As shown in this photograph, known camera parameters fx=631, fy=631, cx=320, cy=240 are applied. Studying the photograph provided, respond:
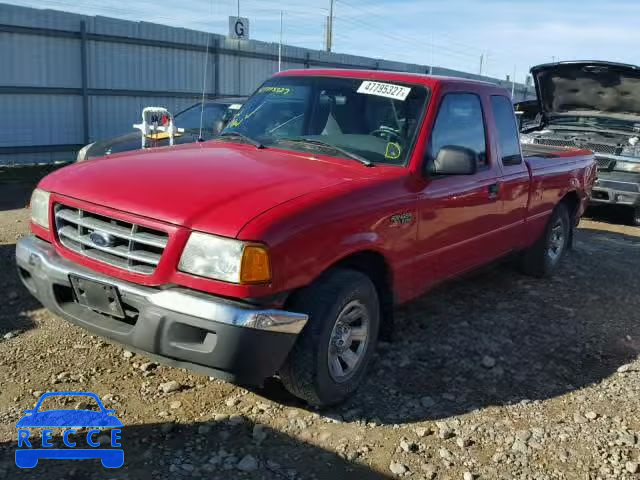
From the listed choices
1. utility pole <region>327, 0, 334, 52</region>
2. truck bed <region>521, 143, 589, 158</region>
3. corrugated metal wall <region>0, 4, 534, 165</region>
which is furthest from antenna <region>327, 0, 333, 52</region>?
truck bed <region>521, 143, 589, 158</region>

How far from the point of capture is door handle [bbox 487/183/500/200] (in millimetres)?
4762

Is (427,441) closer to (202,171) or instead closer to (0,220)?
(202,171)

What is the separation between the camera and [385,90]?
14.1ft

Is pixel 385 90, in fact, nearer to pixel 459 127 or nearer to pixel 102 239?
pixel 459 127

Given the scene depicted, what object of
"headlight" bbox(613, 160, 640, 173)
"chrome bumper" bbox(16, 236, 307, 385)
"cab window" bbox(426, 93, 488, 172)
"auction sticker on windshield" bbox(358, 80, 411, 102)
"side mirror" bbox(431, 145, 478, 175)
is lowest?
"chrome bumper" bbox(16, 236, 307, 385)

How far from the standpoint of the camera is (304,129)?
4.41 m

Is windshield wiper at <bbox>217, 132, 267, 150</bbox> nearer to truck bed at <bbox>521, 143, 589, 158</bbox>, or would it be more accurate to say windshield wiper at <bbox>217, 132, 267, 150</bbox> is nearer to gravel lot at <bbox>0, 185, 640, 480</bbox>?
gravel lot at <bbox>0, 185, 640, 480</bbox>

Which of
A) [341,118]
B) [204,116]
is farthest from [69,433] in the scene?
[204,116]

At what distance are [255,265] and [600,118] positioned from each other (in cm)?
887

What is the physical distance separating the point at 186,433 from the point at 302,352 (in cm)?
72

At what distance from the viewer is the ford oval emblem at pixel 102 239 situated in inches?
125

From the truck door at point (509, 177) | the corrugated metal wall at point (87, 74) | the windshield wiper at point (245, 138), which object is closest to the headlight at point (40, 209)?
the windshield wiper at point (245, 138)

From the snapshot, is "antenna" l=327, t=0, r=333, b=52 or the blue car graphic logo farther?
"antenna" l=327, t=0, r=333, b=52

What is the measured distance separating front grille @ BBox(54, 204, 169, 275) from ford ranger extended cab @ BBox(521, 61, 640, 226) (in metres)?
7.83
